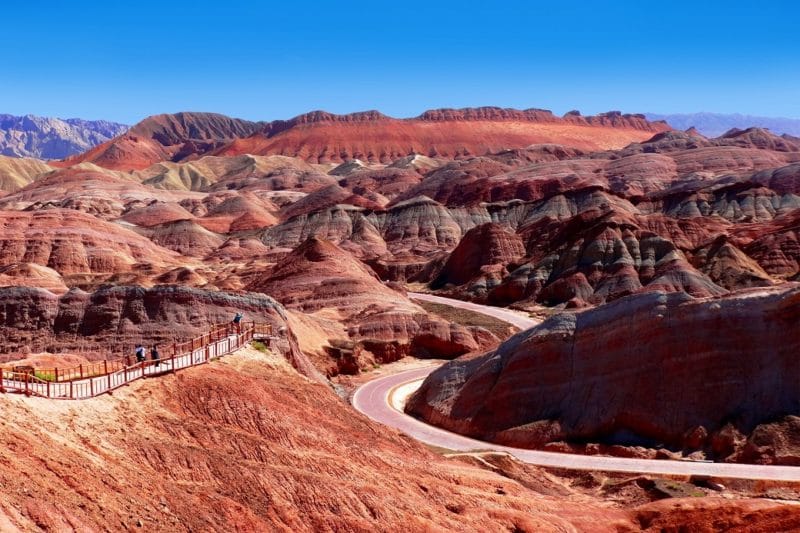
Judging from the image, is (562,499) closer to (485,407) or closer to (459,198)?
(485,407)

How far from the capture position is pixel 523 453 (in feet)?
120

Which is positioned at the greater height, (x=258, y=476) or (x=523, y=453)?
(x=258, y=476)

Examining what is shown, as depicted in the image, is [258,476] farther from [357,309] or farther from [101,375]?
[357,309]

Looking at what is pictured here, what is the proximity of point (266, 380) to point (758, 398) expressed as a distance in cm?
1978

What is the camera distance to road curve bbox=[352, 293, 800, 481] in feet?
103

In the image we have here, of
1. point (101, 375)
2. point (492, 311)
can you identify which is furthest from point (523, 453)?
point (492, 311)

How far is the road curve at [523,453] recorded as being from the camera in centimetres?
3153

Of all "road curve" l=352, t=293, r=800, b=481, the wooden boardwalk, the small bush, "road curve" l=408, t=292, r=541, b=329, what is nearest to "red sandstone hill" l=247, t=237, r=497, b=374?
"road curve" l=352, t=293, r=800, b=481

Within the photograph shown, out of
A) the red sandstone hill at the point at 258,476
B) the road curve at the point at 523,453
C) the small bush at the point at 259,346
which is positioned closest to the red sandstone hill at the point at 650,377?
the road curve at the point at 523,453

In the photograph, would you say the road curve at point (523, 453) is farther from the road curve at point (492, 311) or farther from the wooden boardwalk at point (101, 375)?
the road curve at point (492, 311)

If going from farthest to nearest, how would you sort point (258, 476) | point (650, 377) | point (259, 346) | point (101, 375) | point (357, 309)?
point (357, 309) < point (650, 377) < point (259, 346) < point (101, 375) < point (258, 476)

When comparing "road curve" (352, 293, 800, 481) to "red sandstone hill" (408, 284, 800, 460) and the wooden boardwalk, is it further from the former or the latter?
the wooden boardwalk

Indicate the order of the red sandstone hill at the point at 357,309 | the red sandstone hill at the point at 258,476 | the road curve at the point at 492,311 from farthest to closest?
the road curve at the point at 492,311, the red sandstone hill at the point at 357,309, the red sandstone hill at the point at 258,476

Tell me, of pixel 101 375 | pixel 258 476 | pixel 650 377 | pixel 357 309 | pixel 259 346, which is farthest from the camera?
pixel 357 309
